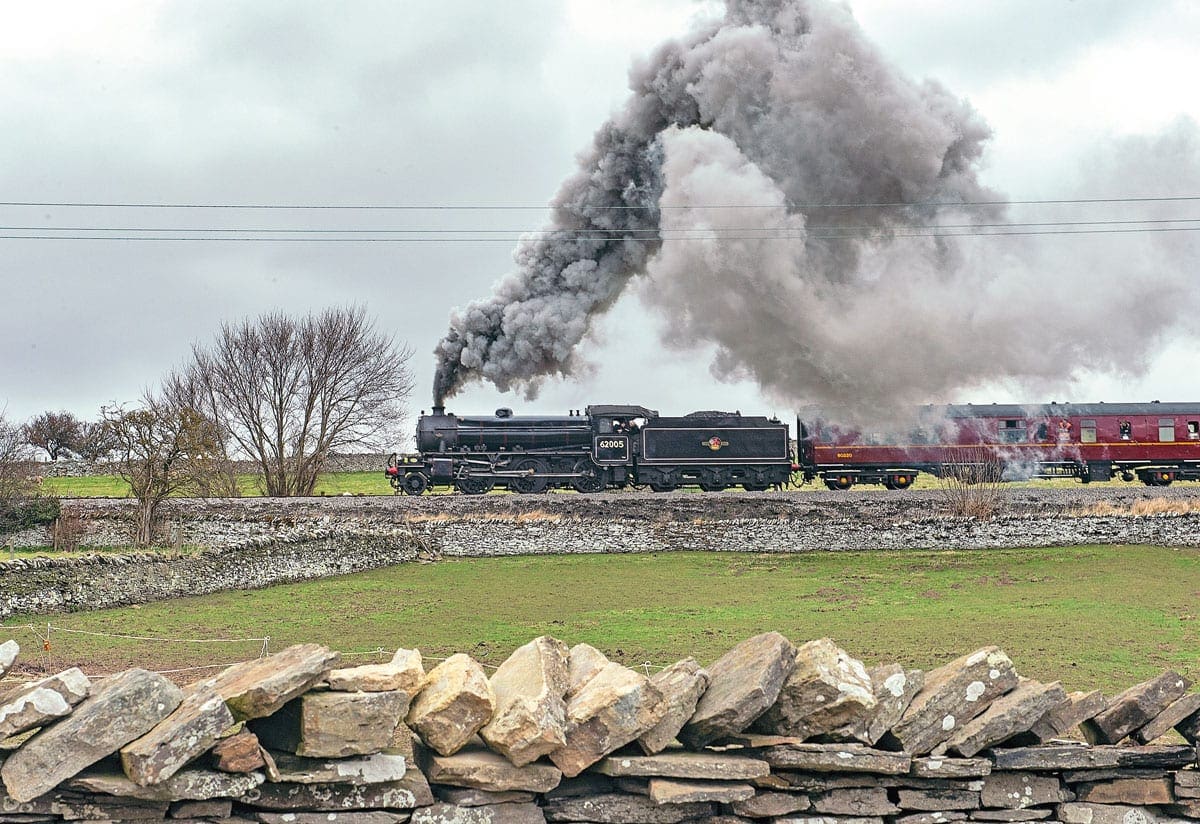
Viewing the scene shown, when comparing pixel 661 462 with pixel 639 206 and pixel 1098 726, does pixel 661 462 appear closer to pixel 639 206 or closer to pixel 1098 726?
pixel 639 206

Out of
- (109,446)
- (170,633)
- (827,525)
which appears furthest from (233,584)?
(827,525)

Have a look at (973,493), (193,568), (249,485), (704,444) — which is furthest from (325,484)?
(973,493)

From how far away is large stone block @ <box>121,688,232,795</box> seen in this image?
4594 mm

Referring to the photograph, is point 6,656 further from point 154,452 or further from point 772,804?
point 154,452

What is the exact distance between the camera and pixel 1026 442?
1811 inches

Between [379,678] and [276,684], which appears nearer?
[276,684]

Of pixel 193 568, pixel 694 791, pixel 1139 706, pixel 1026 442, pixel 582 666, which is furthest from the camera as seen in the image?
pixel 1026 442

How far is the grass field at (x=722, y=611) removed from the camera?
15.0m

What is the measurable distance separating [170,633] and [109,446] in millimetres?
15668

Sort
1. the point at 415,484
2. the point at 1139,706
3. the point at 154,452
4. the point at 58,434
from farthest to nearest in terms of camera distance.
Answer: the point at 58,434 < the point at 415,484 < the point at 154,452 < the point at 1139,706

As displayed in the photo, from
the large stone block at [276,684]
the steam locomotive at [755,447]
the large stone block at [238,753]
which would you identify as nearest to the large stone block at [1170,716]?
the large stone block at [276,684]

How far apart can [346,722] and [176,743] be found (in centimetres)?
70

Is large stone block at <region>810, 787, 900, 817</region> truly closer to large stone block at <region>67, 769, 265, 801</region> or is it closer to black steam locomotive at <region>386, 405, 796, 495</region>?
large stone block at <region>67, 769, 265, 801</region>

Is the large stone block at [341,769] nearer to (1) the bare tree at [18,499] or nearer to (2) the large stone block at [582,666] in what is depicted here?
(2) the large stone block at [582,666]
